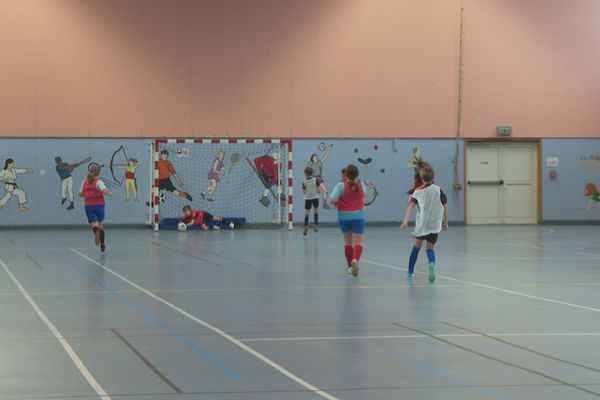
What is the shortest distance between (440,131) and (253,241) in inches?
498

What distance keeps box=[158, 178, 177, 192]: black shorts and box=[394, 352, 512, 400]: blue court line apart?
89.9ft

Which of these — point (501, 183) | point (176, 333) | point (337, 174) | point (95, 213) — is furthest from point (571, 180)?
point (176, 333)

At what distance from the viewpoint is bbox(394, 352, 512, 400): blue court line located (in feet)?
25.0

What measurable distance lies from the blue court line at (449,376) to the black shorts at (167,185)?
27.4 meters

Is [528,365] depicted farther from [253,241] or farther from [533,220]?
[533,220]

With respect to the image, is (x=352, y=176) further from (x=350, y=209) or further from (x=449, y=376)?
(x=449, y=376)

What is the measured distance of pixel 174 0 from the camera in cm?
3584

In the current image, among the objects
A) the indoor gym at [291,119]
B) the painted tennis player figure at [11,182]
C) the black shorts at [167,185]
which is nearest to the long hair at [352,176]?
the indoor gym at [291,119]

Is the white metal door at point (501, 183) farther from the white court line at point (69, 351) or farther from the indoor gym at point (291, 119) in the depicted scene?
the white court line at point (69, 351)

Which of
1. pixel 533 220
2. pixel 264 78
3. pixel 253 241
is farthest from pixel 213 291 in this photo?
pixel 533 220

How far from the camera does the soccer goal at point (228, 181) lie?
36312mm

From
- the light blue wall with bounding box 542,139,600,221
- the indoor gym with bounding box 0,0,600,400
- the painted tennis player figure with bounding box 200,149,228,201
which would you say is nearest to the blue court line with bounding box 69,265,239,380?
the indoor gym with bounding box 0,0,600,400

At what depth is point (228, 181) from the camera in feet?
121

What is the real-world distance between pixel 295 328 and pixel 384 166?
1065 inches
